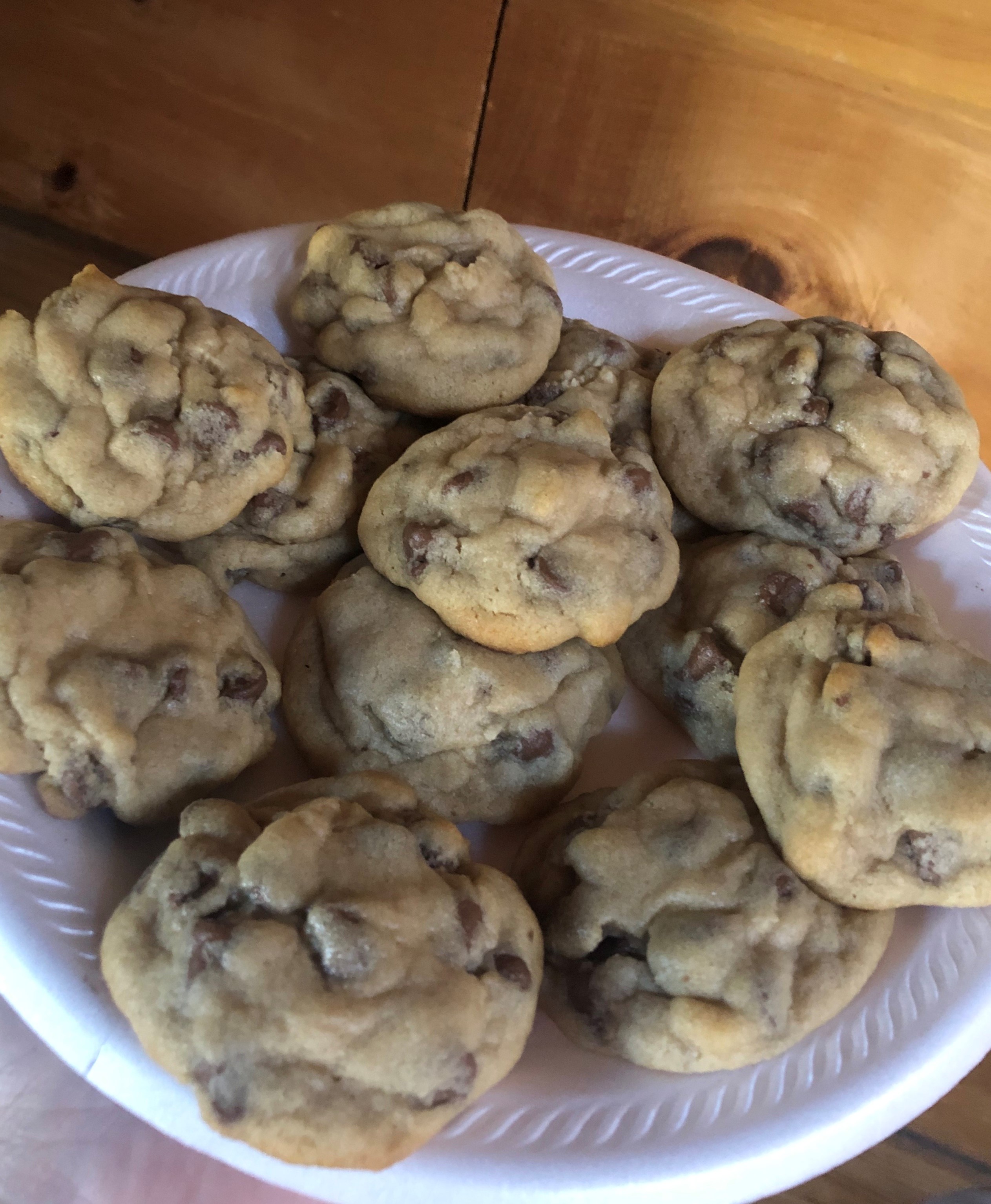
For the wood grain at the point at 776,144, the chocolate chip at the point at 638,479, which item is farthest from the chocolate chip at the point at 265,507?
the wood grain at the point at 776,144

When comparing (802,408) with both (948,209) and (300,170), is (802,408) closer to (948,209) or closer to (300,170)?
(948,209)

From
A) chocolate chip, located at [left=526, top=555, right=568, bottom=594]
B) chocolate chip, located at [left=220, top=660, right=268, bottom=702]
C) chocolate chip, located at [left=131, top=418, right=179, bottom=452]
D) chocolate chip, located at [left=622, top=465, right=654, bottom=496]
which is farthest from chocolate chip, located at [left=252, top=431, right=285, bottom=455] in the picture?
chocolate chip, located at [left=622, top=465, right=654, bottom=496]

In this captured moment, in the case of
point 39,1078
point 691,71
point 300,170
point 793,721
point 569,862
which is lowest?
point 39,1078

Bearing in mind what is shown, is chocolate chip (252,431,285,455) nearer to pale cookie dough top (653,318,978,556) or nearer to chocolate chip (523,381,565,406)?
chocolate chip (523,381,565,406)

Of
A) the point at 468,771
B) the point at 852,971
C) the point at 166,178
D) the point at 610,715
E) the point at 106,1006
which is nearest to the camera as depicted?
the point at 106,1006

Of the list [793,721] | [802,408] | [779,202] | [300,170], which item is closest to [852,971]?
[793,721]

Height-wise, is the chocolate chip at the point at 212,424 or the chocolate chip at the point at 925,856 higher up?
the chocolate chip at the point at 212,424

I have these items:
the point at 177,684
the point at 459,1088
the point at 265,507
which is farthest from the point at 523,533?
the point at 459,1088

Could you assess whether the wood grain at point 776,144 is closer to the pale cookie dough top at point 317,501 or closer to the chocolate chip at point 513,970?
the pale cookie dough top at point 317,501
